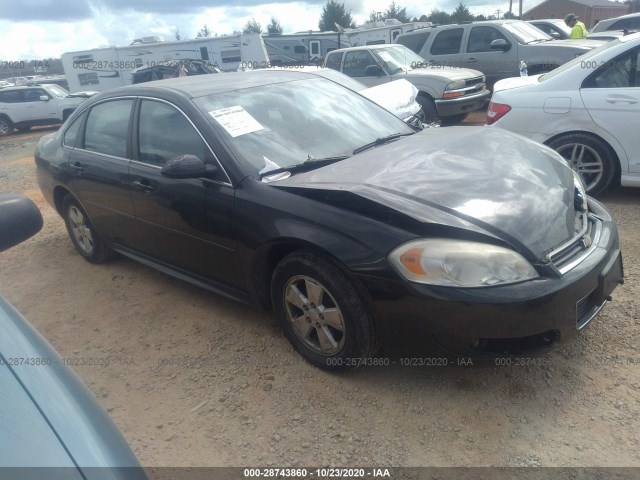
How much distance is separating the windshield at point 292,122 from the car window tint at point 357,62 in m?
7.00

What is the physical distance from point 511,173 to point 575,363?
110cm

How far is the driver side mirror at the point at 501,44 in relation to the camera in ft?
33.6

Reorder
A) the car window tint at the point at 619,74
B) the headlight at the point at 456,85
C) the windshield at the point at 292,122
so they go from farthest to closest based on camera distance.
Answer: the headlight at the point at 456,85, the car window tint at the point at 619,74, the windshield at the point at 292,122

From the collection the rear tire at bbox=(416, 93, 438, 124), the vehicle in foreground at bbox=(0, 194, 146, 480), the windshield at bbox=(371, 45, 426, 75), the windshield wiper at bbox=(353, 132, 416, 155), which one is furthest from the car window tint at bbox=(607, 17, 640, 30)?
the vehicle in foreground at bbox=(0, 194, 146, 480)

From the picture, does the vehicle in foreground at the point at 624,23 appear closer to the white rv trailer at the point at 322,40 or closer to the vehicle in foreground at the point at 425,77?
the white rv trailer at the point at 322,40

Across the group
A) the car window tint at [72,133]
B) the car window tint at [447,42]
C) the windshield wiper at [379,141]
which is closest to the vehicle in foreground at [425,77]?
the car window tint at [447,42]

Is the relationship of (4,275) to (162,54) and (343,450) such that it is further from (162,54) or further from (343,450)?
(162,54)

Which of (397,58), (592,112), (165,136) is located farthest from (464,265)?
(397,58)

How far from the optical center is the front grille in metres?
2.46

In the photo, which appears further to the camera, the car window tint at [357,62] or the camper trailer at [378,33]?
the camper trailer at [378,33]

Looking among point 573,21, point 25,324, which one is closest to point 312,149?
point 25,324

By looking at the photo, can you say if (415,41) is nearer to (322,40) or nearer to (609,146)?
(609,146)

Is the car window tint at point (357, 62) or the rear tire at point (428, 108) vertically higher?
the car window tint at point (357, 62)

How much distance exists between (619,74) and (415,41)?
7721 millimetres
